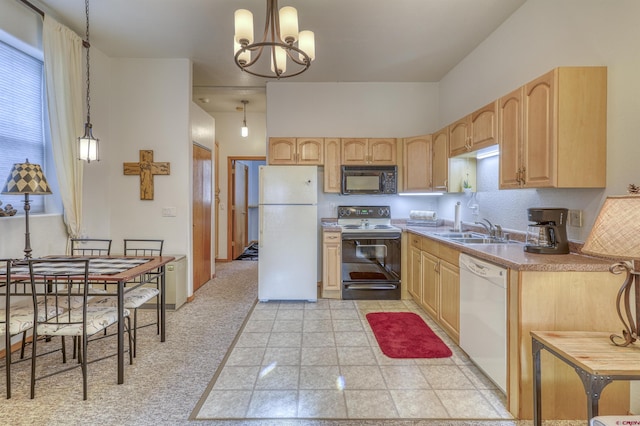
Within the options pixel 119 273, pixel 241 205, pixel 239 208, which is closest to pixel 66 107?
pixel 119 273

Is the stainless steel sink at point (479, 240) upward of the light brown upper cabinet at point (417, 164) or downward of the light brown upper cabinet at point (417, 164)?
downward

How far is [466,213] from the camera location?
3.89 meters

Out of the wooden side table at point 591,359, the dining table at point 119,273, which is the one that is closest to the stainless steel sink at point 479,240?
the wooden side table at point 591,359

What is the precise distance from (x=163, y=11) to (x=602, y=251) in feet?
12.0

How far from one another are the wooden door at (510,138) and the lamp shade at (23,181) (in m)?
3.57

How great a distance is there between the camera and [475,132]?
3.04 metres

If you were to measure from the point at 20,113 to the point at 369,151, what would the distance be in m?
3.68

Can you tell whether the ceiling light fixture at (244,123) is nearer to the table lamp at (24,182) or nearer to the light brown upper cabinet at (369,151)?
the light brown upper cabinet at (369,151)

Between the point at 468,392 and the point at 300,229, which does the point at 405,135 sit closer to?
the point at 300,229

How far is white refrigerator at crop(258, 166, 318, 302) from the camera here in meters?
4.07

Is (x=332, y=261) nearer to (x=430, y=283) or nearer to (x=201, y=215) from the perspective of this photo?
(x=430, y=283)

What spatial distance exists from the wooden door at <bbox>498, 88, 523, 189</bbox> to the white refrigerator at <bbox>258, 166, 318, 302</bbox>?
2112mm

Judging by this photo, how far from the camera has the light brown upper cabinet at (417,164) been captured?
422 cm

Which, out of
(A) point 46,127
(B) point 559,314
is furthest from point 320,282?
(A) point 46,127
